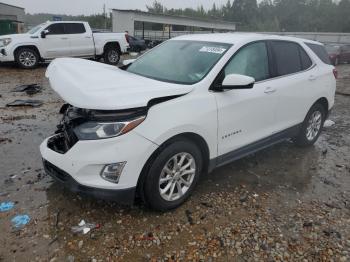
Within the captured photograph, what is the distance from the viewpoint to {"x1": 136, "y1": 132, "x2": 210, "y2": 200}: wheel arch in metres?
2.93

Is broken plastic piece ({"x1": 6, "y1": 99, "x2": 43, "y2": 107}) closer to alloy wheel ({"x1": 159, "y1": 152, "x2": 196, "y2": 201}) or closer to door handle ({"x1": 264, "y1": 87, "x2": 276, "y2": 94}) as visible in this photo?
alloy wheel ({"x1": 159, "y1": 152, "x2": 196, "y2": 201})

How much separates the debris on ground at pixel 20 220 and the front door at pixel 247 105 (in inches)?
82.1

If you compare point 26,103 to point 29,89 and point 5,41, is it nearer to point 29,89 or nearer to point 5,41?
A: point 29,89

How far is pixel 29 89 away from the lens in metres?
8.77

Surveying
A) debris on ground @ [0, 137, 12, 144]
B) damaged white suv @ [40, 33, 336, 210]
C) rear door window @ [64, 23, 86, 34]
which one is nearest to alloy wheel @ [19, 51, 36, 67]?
rear door window @ [64, 23, 86, 34]

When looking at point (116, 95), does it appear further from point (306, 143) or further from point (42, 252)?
point (306, 143)

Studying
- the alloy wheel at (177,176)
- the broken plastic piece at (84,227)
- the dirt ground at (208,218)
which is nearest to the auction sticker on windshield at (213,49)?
the alloy wheel at (177,176)

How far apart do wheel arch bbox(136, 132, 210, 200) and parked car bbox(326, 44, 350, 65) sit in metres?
20.2

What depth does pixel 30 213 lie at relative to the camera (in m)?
3.19

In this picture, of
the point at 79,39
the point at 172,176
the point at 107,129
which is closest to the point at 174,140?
the point at 172,176

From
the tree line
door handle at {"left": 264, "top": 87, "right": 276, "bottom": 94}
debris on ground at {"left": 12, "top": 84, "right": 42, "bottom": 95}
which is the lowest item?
debris on ground at {"left": 12, "top": 84, "right": 42, "bottom": 95}

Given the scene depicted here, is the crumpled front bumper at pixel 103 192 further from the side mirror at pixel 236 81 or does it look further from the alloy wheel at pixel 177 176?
the side mirror at pixel 236 81

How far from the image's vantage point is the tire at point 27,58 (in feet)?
39.1

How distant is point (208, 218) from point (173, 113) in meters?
1.14
